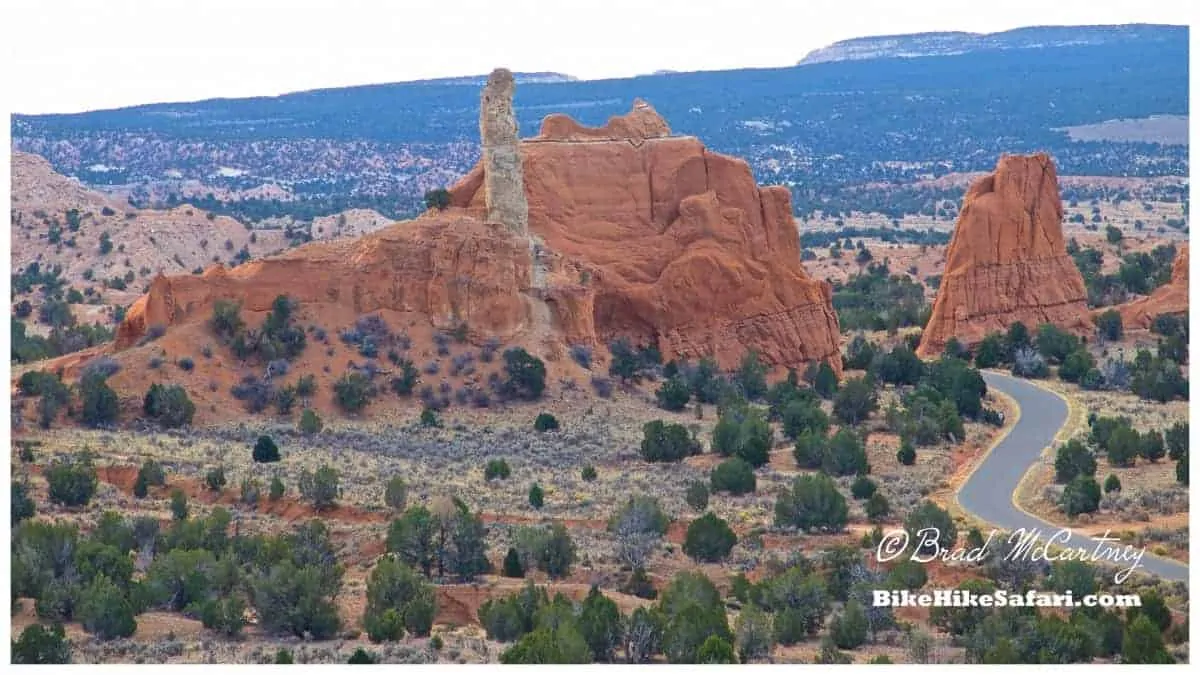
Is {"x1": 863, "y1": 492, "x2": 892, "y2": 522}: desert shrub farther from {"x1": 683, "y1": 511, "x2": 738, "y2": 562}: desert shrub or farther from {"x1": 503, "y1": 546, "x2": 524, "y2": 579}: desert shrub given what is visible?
{"x1": 503, "y1": 546, "x2": 524, "y2": 579}: desert shrub

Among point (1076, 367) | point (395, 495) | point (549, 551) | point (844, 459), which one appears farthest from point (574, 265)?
point (549, 551)

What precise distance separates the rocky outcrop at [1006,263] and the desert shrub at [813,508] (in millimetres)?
28702

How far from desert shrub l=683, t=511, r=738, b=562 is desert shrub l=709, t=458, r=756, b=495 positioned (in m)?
6.60

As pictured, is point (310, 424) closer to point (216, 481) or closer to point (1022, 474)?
point (216, 481)

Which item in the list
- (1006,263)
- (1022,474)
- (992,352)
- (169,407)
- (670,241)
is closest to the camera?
(1022,474)

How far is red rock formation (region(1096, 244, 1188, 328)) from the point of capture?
78.8m

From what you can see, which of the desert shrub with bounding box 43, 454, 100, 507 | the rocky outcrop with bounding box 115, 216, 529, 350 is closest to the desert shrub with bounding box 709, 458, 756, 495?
the rocky outcrop with bounding box 115, 216, 529, 350

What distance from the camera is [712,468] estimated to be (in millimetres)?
54125

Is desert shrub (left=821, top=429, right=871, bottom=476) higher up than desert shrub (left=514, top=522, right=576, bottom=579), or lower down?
lower down

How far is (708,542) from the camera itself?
4447 centimetres

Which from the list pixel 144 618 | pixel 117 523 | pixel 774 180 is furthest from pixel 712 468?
pixel 774 180

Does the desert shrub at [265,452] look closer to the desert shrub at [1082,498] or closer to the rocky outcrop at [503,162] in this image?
the rocky outcrop at [503,162]

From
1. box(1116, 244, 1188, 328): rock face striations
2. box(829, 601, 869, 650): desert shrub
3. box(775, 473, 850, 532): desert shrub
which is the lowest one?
box(1116, 244, 1188, 328): rock face striations

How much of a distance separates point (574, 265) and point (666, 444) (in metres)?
9.33
